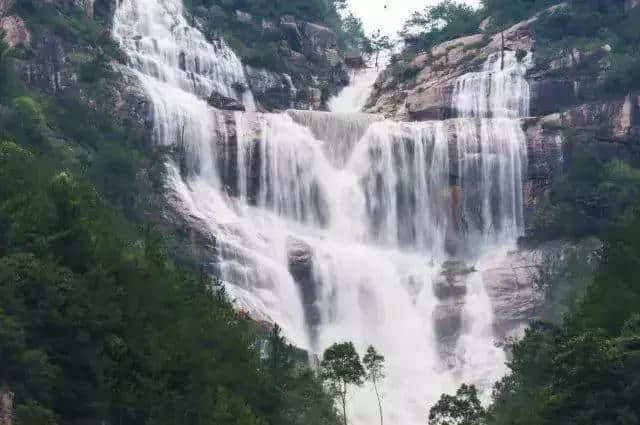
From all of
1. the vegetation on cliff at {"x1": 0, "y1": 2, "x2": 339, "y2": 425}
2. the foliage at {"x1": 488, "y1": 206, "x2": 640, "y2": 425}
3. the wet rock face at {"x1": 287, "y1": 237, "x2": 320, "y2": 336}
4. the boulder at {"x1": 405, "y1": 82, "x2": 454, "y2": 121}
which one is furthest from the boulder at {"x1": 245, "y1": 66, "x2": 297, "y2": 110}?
the foliage at {"x1": 488, "y1": 206, "x2": 640, "y2": 425}

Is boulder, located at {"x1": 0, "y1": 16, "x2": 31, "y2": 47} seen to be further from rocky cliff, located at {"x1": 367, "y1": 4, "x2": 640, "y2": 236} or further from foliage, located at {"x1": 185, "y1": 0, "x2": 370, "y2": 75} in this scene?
rocky cliff, located at {"x1": 367, "y1": 4, "x2": 640, "y2": 236}

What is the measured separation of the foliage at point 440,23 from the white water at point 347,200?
1189 cm

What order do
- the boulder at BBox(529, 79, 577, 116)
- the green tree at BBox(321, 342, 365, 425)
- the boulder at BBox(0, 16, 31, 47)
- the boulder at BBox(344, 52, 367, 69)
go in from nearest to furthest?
the green tree at BBox(321, 342, 365, 425) → the boulder at BBox(0, 16, 31, 47) → the boulder at BBox(529, 79, 577, 116) → the boulder at BBox(344, 52, 367, 69)

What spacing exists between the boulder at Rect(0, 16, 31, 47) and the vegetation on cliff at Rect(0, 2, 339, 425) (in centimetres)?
1183

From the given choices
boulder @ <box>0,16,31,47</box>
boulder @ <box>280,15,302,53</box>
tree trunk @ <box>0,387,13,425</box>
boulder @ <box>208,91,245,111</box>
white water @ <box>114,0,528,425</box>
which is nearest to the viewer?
tree trunk @ <box>0,387,13,425</box>

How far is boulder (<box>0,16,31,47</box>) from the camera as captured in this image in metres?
60.1

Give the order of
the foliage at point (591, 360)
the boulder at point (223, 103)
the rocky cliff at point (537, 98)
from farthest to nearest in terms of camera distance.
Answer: the boulder at point (223, 103)
the rocky cliff at point (537, 98)
the foliage at point (591, 360)

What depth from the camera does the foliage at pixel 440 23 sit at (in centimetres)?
8131

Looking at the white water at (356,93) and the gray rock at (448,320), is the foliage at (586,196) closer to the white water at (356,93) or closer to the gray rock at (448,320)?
the gray rock at (448,320)

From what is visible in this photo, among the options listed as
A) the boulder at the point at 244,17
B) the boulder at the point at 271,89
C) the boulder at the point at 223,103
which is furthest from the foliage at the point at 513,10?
the boulder at the point at 223,103

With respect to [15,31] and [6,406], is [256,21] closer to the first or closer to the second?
[15,31]

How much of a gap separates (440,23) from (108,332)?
63.7 m

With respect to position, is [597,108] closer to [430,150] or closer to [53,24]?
[430,150]

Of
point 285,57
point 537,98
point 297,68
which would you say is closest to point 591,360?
point 537,98
